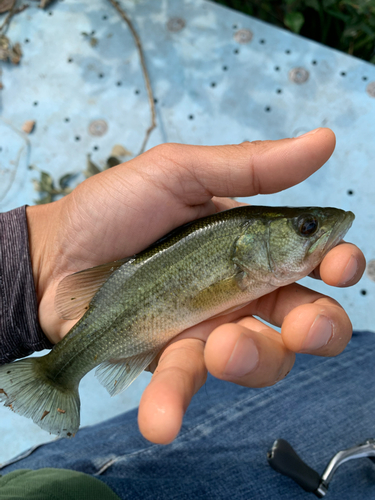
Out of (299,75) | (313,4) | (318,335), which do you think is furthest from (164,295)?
(313,4)

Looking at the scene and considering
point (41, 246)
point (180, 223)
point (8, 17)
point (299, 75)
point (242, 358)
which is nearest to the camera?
point (242, 358)

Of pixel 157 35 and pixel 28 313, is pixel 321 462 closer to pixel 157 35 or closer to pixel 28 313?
pixel 28 313

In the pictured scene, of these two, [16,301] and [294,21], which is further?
[294,21]

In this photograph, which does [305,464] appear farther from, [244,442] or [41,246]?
[41,246]

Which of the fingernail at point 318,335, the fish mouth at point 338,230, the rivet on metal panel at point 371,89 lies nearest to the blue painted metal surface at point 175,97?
the rivet on metal panel at point 371,89

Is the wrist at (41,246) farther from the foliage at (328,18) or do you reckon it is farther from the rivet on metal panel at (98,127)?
the foliage at (328,18)

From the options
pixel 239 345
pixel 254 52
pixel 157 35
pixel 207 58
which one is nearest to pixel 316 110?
pixel 254 52

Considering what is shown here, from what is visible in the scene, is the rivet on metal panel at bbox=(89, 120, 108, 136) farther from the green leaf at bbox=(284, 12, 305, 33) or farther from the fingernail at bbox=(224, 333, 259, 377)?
the fingernail at bbox=(224, 333, 259, 377)
